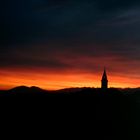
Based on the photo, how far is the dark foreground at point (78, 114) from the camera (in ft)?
258

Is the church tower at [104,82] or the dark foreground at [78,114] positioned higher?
the church tower at [104,82]

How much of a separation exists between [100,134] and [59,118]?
50.1 ft

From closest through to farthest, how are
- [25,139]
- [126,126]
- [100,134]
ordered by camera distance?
[25,139] → [100,134] → [126,126]

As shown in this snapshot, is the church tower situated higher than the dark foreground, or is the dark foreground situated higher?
the church tower

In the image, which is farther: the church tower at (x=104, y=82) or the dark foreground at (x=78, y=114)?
the church tower at (x=104, y=82)

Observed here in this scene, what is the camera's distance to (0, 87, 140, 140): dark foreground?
3095 inches

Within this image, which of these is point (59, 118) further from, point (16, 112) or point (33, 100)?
point (33, 100)

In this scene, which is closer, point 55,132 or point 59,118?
point 55,132

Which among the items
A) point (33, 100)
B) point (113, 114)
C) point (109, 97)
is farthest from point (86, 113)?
A: point (33, 100)

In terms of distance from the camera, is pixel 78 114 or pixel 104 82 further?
pixel 104 82

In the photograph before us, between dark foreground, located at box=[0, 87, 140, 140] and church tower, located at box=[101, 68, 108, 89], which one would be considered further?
church tower, located at box=[101, 68, 108, 89]

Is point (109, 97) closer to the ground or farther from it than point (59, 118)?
farther from it

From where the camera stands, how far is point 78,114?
90.6 metres

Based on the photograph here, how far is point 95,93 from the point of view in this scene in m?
108
